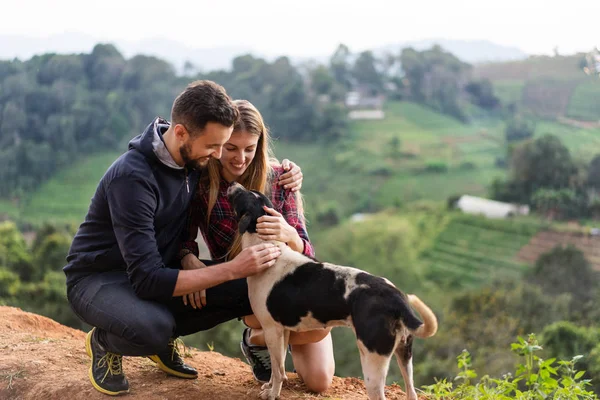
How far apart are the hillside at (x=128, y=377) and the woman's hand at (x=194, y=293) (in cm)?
59

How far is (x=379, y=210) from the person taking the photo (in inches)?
1903

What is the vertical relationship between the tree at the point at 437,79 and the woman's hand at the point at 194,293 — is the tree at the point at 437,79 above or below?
below

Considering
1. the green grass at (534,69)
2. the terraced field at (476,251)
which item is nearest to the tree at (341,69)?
the green grass at (534,69)

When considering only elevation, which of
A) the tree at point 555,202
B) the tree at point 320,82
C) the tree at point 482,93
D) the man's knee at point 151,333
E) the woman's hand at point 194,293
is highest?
the woman's hand at point 194,293

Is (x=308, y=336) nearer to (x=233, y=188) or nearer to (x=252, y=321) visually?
(x=252, y=321)

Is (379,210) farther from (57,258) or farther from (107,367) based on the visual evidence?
(107,367)

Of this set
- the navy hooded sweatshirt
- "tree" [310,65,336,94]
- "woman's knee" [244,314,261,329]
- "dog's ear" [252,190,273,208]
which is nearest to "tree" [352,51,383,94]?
"tree" [310,65,336,94]

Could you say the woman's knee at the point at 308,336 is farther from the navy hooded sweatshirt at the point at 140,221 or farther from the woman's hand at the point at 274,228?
the navy hooded sweatshirt at the point at 140,221

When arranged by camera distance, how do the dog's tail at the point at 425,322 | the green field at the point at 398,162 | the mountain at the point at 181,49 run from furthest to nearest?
the green field at the point at 398,162 < the mountain at the point at 181,49 < the dog's tail at the point at 425,322

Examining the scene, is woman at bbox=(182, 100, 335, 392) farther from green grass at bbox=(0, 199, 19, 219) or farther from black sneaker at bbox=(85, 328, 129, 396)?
green grass at bbox=(0, 199, 19, 219)

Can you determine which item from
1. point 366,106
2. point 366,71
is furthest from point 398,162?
point 366,71

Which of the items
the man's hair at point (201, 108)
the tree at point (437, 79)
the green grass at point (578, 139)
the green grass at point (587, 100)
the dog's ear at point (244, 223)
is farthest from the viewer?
the tree at point (437, 79)

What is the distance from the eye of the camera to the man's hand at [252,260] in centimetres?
369

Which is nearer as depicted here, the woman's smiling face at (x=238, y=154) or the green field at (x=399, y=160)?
the woman's smiling face at (x=238, y=154)
